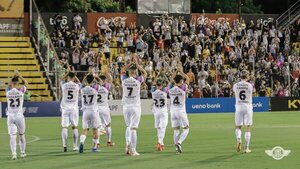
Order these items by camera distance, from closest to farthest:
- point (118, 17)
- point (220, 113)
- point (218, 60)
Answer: point (220, 113) → point (218, 60) → point (118, 17)

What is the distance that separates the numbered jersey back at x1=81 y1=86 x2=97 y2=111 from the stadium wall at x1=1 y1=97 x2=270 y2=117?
24.2 metres

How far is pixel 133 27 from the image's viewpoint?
60.7m

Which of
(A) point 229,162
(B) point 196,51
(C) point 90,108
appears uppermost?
(B) point 196,51

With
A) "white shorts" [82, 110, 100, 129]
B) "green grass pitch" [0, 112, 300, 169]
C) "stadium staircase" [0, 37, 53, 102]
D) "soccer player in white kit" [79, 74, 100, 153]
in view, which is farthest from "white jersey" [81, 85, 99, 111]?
"stadium staircase" [0, 37, 53, 102]

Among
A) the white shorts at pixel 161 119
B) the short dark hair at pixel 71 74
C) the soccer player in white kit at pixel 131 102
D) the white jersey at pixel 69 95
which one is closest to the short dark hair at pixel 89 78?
the short dark hair at pixel 71 74

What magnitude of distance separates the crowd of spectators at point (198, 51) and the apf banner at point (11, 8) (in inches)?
119

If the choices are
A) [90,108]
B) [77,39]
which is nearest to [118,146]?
[90,108]

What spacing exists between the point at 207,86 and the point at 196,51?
4.32 m

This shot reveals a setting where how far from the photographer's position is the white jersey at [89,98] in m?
25.6

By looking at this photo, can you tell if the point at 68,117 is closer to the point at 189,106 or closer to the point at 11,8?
the point at 189,106

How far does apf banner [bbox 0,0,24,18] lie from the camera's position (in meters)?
58.7

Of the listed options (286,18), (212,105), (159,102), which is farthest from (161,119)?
(286,18)

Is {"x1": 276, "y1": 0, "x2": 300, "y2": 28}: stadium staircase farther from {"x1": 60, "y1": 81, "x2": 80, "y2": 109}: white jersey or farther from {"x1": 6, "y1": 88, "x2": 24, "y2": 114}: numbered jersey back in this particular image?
{"x1": 6, "y1": 88, "x2": 24, "y2": 114}: numbered jersey back

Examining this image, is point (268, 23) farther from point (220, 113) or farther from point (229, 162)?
point (229, 162)
